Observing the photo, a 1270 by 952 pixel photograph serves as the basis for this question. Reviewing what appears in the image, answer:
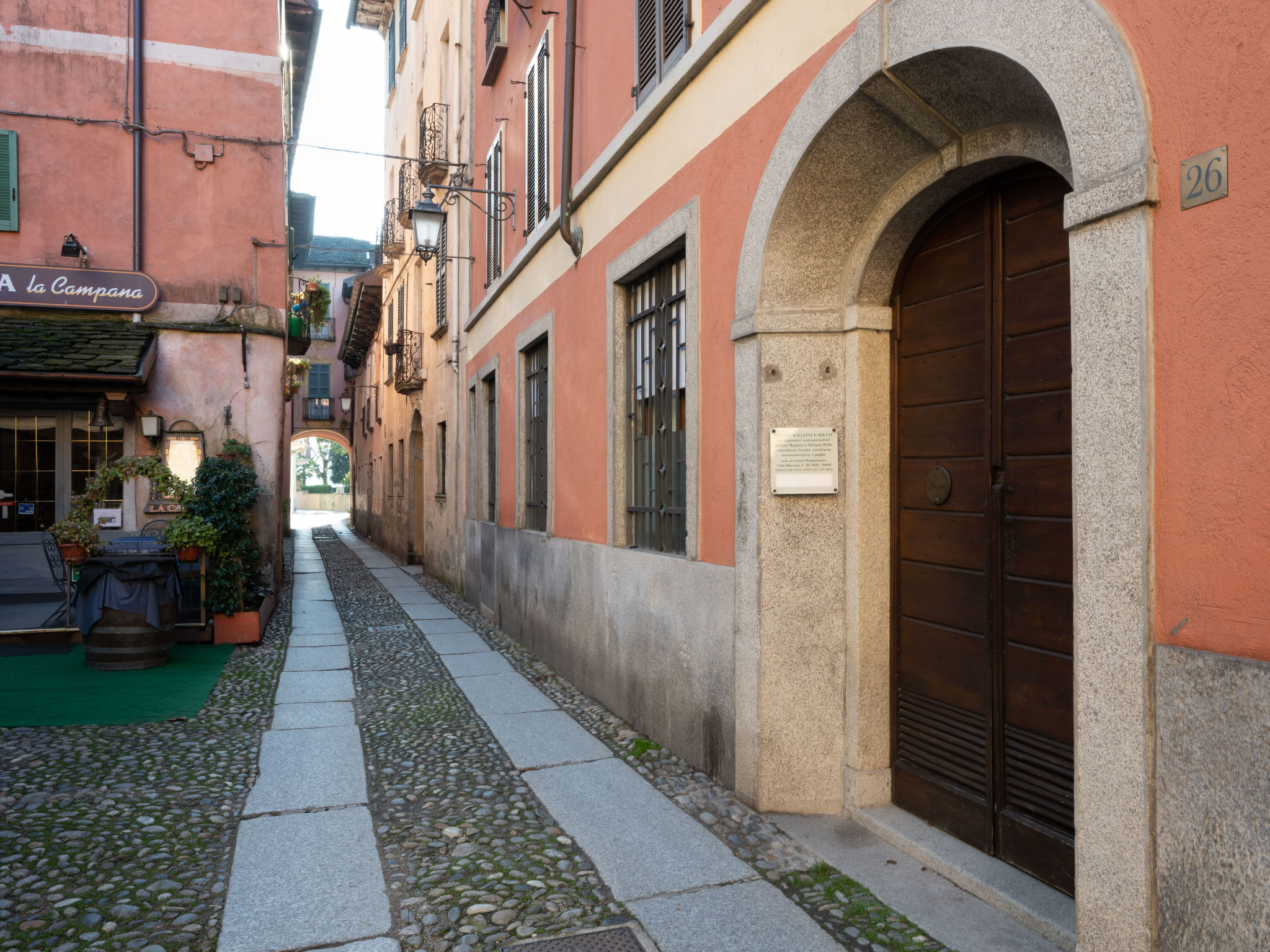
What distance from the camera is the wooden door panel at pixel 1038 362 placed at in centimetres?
302

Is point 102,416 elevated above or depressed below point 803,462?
above

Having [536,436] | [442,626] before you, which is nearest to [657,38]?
[536,436]

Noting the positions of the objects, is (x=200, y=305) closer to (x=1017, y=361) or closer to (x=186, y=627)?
(x=186, y=627)

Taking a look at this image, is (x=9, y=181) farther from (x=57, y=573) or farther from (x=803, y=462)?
(x=803, y=462)

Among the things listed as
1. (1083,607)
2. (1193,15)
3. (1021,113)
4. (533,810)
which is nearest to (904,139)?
(1021,113)

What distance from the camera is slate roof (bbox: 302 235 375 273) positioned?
37.5 meters

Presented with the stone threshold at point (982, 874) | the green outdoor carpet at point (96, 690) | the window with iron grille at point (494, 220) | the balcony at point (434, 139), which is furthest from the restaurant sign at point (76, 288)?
the stone threshold at point (982, 874)

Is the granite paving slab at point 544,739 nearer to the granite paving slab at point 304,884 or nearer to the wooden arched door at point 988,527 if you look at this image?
the granite paving slab at point 304,884

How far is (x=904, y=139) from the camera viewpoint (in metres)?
3.60

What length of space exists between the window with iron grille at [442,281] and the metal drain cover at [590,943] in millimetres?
12401

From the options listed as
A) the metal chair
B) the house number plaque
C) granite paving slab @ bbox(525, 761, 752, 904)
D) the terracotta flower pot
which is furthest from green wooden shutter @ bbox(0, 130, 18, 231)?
the house number plaque

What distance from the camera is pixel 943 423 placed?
367cm

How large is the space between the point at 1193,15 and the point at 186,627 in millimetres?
8962

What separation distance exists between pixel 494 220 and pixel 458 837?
28.1 feet
